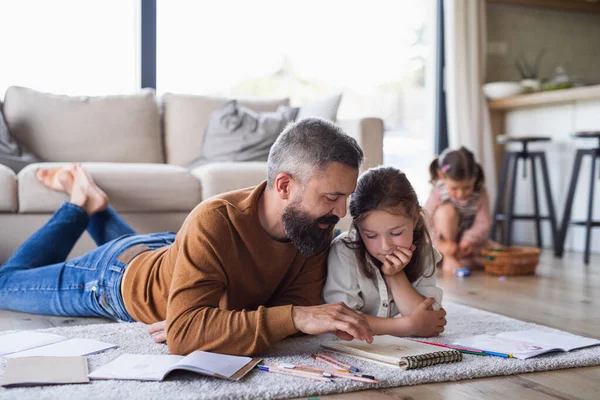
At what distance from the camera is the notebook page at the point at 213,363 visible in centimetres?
145

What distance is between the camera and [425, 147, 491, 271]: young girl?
12.0 ft

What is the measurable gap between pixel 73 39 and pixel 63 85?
1.05 ft

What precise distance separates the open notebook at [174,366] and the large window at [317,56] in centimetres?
334

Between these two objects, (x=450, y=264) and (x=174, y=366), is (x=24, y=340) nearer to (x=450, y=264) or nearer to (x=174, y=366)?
(x=174, y=366)

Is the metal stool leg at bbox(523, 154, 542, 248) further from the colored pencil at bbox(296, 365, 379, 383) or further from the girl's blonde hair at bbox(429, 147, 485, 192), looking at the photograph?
the colored pencil at bbox(296, 365, 379, 383)

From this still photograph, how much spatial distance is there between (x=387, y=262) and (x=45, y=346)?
968mm

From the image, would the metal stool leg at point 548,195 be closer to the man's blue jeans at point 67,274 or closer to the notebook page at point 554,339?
the notebook page at point 554,339

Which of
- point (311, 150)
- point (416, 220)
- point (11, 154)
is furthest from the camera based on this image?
point (11, 154)

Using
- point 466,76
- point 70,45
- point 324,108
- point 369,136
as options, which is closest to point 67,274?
point 369,136

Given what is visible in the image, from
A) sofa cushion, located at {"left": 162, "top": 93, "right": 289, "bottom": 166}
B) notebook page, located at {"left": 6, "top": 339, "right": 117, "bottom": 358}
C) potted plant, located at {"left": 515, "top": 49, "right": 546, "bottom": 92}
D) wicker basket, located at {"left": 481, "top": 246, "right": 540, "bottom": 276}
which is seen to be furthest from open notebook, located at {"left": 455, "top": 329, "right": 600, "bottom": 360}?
potted plant, located at {"left": 515, "top": 49, "right": 546, "bottom": 92}

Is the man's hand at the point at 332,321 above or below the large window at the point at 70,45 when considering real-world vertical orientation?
below

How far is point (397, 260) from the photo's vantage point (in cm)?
187

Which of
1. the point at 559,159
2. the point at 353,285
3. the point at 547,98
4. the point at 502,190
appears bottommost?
the point at 353,285

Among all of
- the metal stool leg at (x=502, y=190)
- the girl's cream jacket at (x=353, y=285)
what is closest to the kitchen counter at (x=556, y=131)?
the metal stool leg at (x=502, y=190)
